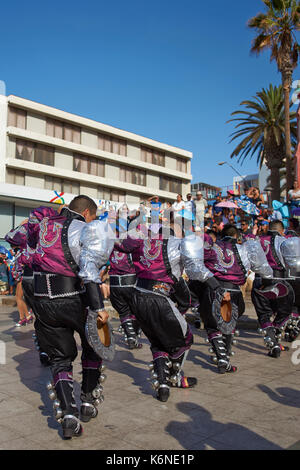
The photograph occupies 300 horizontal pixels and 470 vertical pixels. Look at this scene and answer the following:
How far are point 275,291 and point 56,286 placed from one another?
13.4ft

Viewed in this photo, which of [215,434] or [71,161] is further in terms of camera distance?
[71,161]

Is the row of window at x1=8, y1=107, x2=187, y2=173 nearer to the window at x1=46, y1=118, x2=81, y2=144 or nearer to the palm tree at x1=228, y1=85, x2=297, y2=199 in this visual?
the window at x1=46, y1=118, x2=81, y2=144

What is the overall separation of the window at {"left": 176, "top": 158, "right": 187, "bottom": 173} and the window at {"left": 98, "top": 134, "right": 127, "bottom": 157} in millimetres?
9150

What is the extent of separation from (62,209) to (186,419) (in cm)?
235

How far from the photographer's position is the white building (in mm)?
35438

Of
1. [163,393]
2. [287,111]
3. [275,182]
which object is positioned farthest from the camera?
[275,182]

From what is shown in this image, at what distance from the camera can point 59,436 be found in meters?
3.58

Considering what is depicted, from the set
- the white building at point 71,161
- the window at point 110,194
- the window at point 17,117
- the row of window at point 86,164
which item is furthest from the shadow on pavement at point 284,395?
the window at point 110,194

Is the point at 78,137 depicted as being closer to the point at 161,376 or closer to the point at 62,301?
the point at 161,376

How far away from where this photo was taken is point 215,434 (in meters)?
3.60

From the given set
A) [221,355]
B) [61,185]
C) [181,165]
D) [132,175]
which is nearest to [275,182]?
[221,355]

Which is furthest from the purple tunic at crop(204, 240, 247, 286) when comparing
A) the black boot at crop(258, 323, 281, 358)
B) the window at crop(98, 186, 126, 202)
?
the window at crop(98, 186, 126, 202)
